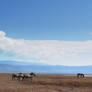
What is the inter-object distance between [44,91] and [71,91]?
383 centimetres

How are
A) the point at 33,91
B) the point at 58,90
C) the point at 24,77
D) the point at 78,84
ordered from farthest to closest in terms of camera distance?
the point at 24,77 < the point at 78,84 < the point at 58,90 < the point at 33,91

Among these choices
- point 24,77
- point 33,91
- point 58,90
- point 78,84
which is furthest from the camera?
point 24,77

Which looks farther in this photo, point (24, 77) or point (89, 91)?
point (24, 77)

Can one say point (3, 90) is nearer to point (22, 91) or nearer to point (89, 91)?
point (22, 91)

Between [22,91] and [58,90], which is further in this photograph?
[58,90]

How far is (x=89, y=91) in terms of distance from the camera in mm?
29688

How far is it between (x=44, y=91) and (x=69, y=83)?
36.9ft

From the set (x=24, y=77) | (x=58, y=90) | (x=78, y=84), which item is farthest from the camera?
(x=24, y=77)

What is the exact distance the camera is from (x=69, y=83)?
128 feet

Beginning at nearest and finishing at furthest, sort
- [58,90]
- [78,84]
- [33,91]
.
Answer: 1. [33,91]
2. [58,90]
3. [78,84]

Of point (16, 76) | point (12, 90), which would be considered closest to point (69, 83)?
point (12, 90)

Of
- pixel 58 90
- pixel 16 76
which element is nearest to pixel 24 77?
pixel 16 76

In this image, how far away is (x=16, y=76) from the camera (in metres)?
52.3

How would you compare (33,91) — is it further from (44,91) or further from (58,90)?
(58,90)
